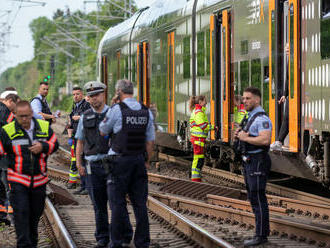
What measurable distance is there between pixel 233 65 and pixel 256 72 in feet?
4.31

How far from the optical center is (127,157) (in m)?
7.64

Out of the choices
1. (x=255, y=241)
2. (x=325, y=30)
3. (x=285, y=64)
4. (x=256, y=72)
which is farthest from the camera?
(x=256, y=72)

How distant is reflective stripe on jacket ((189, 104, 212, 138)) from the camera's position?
45.7ft

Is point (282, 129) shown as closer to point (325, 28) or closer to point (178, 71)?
point (325, 28)

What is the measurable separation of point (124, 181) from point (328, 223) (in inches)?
124

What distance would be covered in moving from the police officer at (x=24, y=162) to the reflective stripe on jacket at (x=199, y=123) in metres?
6.79

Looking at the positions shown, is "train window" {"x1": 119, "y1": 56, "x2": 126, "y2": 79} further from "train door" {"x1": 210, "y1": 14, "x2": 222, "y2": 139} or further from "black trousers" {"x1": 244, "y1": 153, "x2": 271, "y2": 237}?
"black trousers" {"x1": 244, "y1": 153, "x2": 271, "y2": 237}

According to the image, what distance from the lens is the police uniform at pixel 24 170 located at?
719 cm

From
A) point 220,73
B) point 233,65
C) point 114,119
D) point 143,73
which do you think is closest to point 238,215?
point 114,119

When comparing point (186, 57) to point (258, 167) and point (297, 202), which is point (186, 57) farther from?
point (258, 167)

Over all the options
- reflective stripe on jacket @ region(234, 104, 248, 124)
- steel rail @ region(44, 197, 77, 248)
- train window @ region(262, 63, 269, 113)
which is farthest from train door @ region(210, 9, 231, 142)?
steel rail @ region(44, 197, 77, 248)

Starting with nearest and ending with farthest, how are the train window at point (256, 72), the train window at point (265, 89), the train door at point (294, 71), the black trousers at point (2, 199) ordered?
the black trousers at point (2, 199) < the train door at point (294, 71) < the train window at point (265, 89) < the train window at point (256, 72)

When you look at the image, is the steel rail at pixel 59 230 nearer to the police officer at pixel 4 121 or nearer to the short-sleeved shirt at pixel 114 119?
the police officer at pixel 4 121

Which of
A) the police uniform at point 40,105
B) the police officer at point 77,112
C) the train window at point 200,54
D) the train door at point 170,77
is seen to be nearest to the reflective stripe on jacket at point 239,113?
the train window at point 200,54
